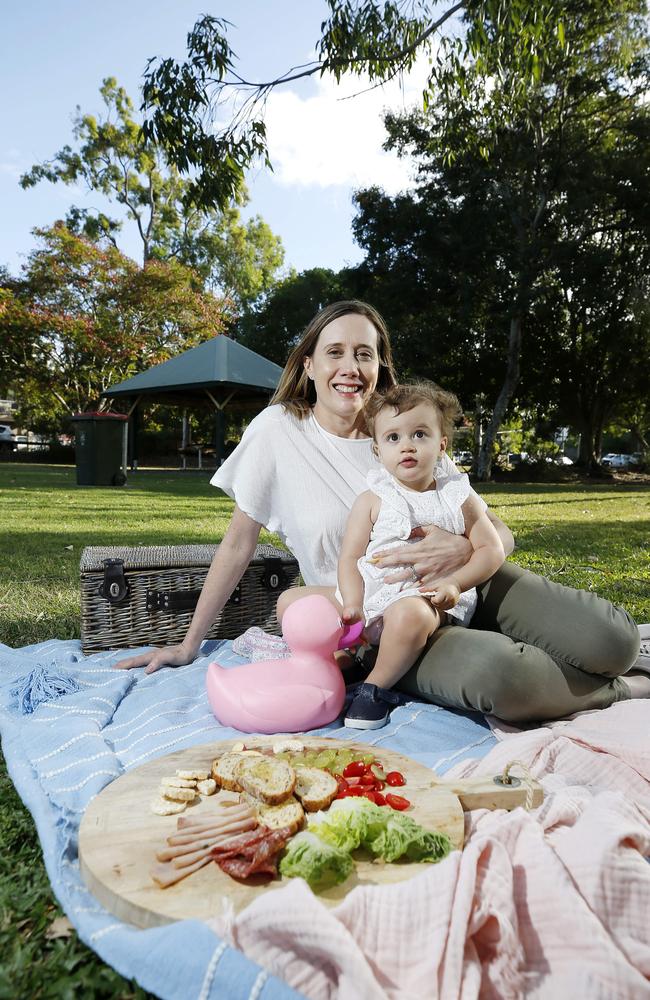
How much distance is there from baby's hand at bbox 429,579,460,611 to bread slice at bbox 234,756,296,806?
0.90 metres

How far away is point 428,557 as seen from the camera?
2578 millimetres

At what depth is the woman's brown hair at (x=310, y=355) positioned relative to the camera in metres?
2.95

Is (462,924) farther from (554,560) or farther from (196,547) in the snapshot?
(554,560)

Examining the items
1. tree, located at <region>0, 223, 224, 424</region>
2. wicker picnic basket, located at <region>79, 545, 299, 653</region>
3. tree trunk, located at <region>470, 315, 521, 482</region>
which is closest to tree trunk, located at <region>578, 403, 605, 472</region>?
tree trunk, located at <region>470, 315, 521, 482</region>

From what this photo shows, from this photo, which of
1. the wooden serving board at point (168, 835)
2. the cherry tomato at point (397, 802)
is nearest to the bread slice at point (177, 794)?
the wooden serving board at point (168, 835)

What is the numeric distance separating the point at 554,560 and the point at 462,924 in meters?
5.36

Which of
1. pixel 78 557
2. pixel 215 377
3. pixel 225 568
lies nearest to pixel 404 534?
pixel 225 568

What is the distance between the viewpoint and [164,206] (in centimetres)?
2912

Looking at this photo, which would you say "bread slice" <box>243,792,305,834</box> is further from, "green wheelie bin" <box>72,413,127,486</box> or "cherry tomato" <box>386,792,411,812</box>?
"green wheelie bin" <box>72,413,127,486</box>

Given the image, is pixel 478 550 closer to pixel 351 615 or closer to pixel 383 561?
pixel 383 561

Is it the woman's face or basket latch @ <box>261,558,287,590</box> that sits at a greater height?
the woman's face

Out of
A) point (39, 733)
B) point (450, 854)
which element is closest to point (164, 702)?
point (39, 733)

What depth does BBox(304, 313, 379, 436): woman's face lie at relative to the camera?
2.86 m

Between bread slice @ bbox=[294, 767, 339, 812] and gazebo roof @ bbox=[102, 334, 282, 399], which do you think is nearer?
bread slice @ bbox=[294, 767, 339, 812]
